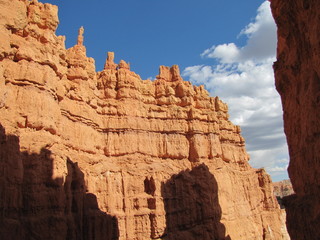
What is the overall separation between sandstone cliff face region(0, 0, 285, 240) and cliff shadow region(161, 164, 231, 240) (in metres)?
0.10

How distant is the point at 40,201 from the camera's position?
1916 cm

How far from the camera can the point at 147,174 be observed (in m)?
32.1

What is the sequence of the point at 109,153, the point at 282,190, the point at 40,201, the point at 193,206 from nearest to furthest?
the point at 40,201 < the point at 109,153 < the point at 193,206 < the point at 282,190

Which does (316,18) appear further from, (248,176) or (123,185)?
(248,176)

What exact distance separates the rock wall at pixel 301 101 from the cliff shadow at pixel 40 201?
1360 cm

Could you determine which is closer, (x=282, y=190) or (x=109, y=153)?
(x=109, y=153)

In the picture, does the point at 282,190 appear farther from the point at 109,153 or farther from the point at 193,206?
the point at 109,153

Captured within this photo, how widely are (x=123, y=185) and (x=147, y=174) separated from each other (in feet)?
9.56

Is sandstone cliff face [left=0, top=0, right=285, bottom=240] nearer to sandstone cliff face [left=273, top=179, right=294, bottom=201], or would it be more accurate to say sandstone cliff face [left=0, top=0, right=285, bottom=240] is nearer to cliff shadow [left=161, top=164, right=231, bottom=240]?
cliff shadow [left=161, top=164, right=231, bottom=240]

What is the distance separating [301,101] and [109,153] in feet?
72.8

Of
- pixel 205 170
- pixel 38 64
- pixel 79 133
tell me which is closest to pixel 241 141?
pixel 205 170

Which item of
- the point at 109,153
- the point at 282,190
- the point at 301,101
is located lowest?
the point at 301,101

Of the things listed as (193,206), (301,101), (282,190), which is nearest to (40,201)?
(301,101)

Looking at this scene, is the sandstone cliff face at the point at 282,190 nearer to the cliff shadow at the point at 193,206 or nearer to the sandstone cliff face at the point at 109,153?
the sandstone cliff face at the point at 109,153
